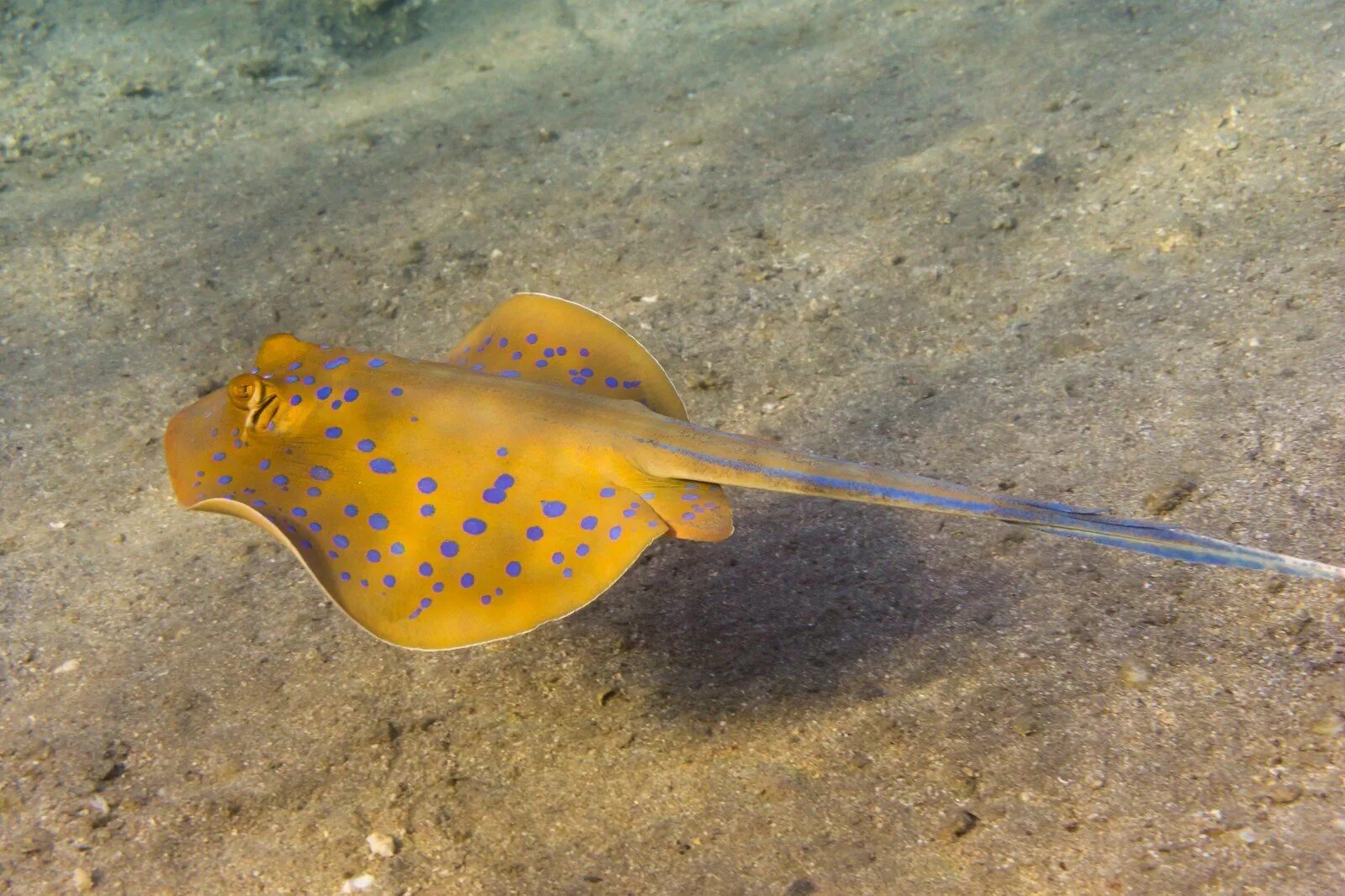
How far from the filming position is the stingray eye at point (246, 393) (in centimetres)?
290

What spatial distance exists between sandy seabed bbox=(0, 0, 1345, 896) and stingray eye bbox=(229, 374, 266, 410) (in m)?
1.06

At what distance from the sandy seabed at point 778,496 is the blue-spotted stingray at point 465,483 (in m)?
0.75

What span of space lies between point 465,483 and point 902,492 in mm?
1483

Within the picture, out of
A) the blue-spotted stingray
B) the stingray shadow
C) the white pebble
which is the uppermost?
the blue-spotted stingray

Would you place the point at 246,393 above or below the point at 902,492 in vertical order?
below

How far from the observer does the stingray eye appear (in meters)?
2.90

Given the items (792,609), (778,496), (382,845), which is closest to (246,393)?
(382,845)

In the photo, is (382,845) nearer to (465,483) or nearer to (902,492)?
(465,483)

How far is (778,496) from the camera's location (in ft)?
13.3

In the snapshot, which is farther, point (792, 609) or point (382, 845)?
point (792, 609)

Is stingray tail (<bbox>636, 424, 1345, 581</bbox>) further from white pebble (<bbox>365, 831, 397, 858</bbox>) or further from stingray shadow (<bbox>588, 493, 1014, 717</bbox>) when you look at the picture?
white pebble (<bbox>365, 831, 397, 858</bbox>)

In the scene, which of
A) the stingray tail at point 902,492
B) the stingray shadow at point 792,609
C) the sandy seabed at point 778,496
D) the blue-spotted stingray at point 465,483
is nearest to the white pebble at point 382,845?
the sandy seabed at point 778,496

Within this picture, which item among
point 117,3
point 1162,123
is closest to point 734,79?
point 1162,123

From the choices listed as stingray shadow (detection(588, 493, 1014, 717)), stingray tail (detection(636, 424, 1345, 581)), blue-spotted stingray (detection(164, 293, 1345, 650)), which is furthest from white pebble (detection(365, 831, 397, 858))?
stingray tail (detection(636, 424, 1345, 581))
